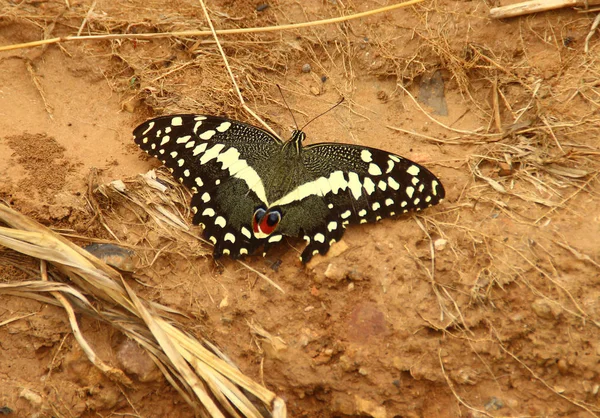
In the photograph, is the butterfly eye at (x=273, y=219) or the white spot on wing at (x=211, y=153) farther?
the white spot on wing at (x=211, y=153)

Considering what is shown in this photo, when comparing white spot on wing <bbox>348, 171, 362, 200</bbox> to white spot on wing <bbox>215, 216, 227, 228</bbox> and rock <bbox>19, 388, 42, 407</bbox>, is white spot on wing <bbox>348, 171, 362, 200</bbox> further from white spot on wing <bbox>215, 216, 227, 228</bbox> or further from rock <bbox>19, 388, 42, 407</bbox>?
rock <bbox>19, 388, 42, 407</bbox>

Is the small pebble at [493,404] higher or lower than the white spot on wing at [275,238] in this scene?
lower

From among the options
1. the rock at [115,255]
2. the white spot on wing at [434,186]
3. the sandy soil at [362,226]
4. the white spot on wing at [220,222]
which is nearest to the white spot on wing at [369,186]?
the sandy soil at [362,226]

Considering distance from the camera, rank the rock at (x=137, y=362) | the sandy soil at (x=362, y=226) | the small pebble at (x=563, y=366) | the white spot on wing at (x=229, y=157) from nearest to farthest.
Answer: the small pebble at (x=563, y=366) → the sandy soil at (x=362, y=226) → the rock at (x=137, y=362) → the white spot on wing at (x=229, y=157)

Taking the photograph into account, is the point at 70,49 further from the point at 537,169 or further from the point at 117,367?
the point at 537,169

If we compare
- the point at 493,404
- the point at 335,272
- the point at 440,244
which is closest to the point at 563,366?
the point at 493,404

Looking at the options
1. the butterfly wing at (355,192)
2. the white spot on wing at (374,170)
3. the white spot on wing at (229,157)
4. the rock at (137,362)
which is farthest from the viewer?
the white spot on wing at (229,157)

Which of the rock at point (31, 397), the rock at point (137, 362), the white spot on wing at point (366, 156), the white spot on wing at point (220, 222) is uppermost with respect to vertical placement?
the white spot on wing at point (366, 156)

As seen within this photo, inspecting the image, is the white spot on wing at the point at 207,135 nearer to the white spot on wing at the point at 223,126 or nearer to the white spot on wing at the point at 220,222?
the white spot on wing at the point at 223,126
